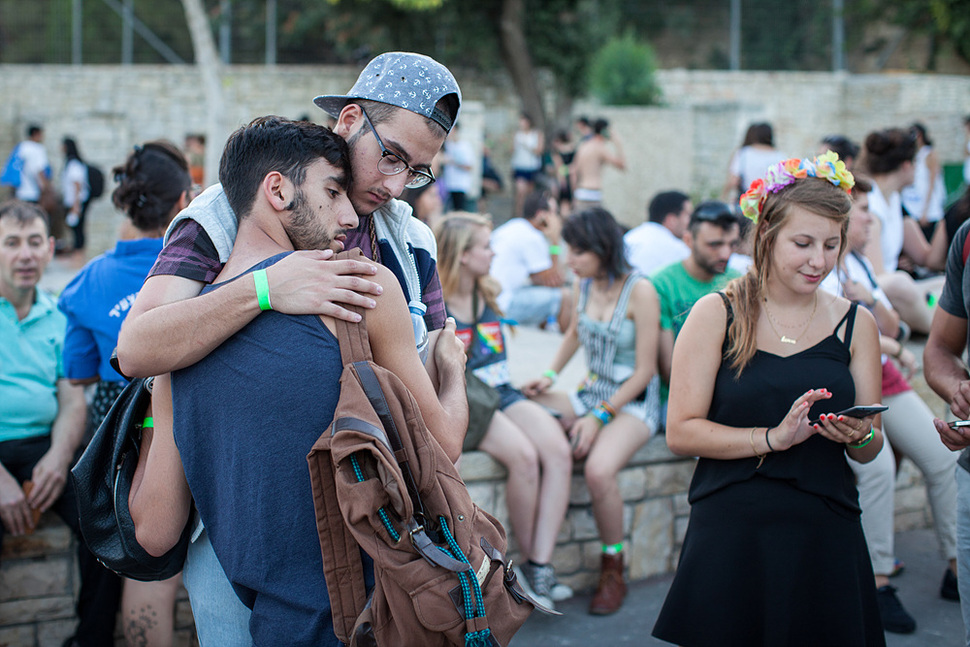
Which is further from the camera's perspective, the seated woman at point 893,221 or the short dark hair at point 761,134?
the short dark hair at point 761,134

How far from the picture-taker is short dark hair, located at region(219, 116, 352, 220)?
→ 1776 mm

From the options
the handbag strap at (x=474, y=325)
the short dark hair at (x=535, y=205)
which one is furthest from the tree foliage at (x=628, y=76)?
the handbag strap at (x=474, y=325)

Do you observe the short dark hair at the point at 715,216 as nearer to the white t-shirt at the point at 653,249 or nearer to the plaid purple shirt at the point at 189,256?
the white t-shirt at the point at 653,249

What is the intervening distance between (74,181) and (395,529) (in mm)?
12187

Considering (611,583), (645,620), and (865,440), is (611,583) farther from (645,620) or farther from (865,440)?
(865,440)

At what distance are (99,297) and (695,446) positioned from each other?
7.16ft

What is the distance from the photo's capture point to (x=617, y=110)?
15320 mm

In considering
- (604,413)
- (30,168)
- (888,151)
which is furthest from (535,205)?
(30,168)

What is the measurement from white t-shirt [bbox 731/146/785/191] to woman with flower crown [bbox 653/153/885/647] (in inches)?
241

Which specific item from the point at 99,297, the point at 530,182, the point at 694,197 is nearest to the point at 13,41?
the point at 530,182

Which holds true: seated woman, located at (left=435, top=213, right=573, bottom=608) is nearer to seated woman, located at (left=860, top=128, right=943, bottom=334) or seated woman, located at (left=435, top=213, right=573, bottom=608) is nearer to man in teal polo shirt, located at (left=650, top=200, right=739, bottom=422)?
man in teal polo shirt, located at (left=650, top=200, right=739, bottom=422)

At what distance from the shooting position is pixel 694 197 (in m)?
14.6

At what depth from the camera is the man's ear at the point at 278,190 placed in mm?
1769

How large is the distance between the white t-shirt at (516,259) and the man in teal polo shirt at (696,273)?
74.3 inches
